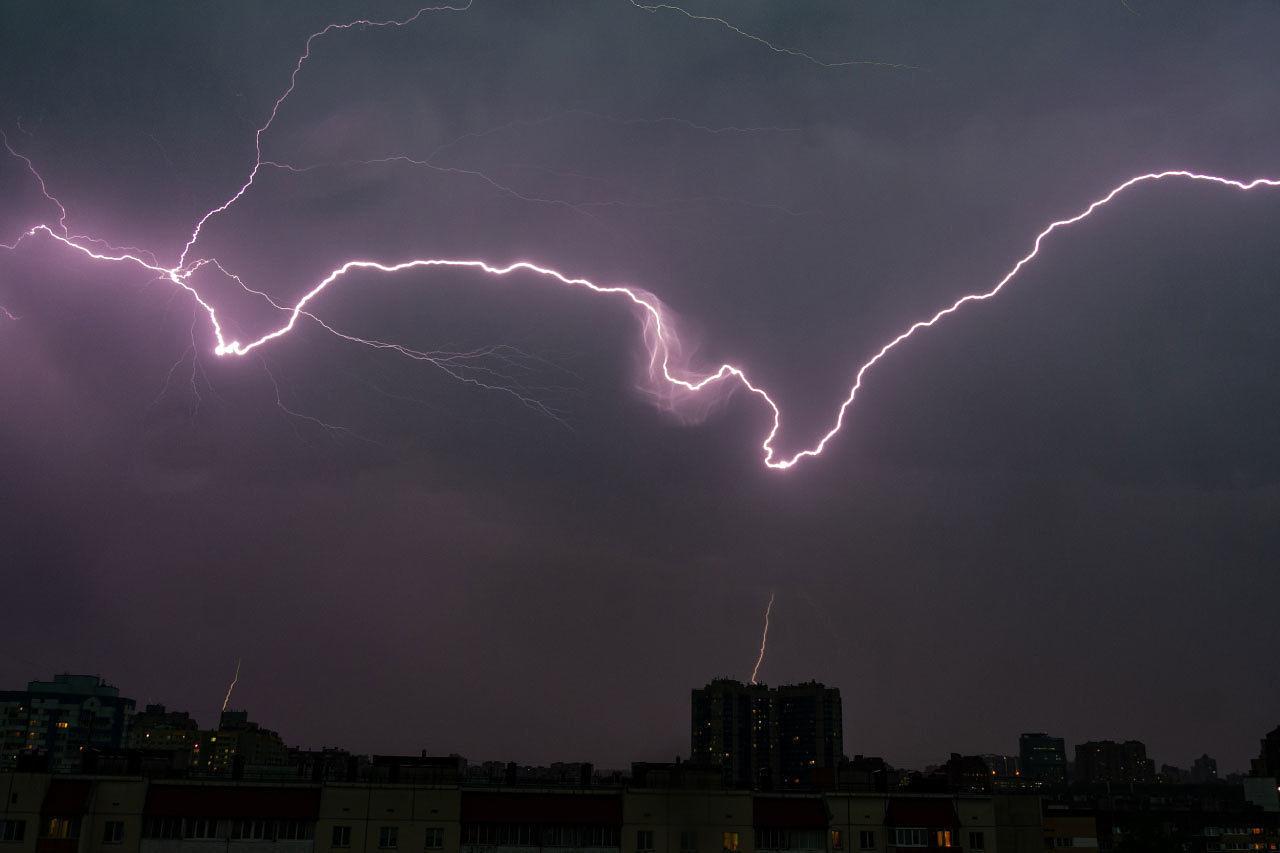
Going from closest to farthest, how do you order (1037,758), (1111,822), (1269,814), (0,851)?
(0,851)
(1111,822)
(1269,814)
(1037,758)

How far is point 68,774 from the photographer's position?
923 inches

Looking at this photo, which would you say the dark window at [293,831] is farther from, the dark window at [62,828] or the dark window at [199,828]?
the dark window at [62,828]

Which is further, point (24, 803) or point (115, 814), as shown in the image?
point (115, 814)

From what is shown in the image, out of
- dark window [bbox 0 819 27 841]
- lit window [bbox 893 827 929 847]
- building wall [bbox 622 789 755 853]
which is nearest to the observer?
dark window [bbox 0 819 27 841]

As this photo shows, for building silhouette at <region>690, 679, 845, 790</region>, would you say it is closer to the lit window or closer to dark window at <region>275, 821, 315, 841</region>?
the lit window

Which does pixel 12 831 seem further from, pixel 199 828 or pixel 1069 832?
pixel 1069 832

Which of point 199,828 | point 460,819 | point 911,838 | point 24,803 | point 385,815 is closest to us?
point 24,803

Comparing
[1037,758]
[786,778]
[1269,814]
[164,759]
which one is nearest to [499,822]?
[164,759]

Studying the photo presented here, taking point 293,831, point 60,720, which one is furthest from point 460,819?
point 60,720

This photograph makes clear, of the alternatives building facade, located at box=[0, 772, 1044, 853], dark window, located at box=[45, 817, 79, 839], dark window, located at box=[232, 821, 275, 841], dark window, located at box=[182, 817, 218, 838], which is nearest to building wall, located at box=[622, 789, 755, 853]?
building facade, located at box=[0, 772, 1044, 853]

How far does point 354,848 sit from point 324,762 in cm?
366

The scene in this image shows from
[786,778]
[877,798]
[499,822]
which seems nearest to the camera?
[499,822]

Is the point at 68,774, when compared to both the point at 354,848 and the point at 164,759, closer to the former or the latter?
the point at 164,759

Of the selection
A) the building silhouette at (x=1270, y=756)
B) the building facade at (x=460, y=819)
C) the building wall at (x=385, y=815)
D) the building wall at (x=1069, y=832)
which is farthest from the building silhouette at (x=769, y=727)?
the building wall at (x=385, y=815)
